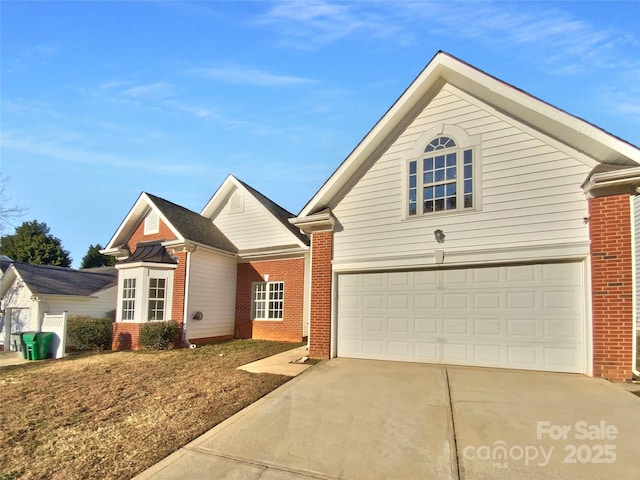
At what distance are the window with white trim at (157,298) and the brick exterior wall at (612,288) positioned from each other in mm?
13537

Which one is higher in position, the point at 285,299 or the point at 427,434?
the point at 285,299

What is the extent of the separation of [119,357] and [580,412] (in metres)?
12.3

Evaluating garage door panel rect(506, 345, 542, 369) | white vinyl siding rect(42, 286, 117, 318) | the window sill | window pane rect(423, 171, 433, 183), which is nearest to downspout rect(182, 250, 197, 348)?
white vinyl siding rect(42, 286, 117, 318)

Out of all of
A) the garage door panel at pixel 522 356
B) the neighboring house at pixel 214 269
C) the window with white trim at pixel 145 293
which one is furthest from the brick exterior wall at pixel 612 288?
the window with white trim at pixel 145 293

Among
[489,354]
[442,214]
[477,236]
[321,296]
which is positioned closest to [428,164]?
[442,214]

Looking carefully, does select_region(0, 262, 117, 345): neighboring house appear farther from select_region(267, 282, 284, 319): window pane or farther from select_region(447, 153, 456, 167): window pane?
select_region(447, 153, 456, 167): window pane

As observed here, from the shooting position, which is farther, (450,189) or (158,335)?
(158,335)

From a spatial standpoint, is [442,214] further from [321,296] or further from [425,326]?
[321,296]

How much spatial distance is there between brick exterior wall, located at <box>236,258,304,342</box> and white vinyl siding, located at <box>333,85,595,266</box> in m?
5.56

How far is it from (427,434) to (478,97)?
7.84 metres

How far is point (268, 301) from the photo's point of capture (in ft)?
52.3

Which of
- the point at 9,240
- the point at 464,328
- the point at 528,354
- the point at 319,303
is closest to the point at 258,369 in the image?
the point at 319,303

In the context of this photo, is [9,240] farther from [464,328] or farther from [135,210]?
[464,328]

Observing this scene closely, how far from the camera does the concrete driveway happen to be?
13.3 ft
